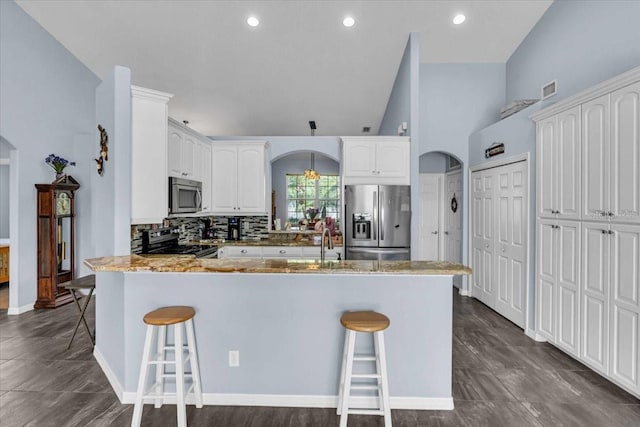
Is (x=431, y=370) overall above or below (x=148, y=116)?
below

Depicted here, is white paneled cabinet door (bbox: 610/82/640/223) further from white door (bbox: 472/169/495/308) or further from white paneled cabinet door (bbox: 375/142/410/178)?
white paneled cabinet door (bbox: 375/142/410/178)

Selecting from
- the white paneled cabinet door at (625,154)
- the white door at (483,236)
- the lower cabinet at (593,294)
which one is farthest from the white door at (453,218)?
the white paneled cabinet door at (625,154)

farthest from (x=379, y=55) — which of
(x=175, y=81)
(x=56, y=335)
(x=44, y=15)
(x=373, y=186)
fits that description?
(x=56, y=335)

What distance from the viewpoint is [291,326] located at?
2.16 meters

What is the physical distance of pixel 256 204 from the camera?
Result: 187 inches

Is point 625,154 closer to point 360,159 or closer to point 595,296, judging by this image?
point 595,296

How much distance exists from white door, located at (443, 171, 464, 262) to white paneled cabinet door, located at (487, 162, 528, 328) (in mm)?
975

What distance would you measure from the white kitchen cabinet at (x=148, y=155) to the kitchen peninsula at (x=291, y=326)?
2.27 feet

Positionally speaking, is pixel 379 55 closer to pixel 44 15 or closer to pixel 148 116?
pixel 148 116

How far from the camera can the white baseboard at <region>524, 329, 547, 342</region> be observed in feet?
10.7

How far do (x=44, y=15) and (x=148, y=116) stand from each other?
285cm

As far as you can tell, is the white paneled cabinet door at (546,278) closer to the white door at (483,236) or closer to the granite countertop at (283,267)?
the white door at (483,236)

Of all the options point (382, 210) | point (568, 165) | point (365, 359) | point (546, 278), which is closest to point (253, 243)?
point (382, 210)

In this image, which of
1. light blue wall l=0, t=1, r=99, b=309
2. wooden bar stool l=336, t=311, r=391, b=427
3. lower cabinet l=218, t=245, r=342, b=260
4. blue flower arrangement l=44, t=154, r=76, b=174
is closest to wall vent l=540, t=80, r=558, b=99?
lower cabinet l=218, t=245, r=342, b=260
